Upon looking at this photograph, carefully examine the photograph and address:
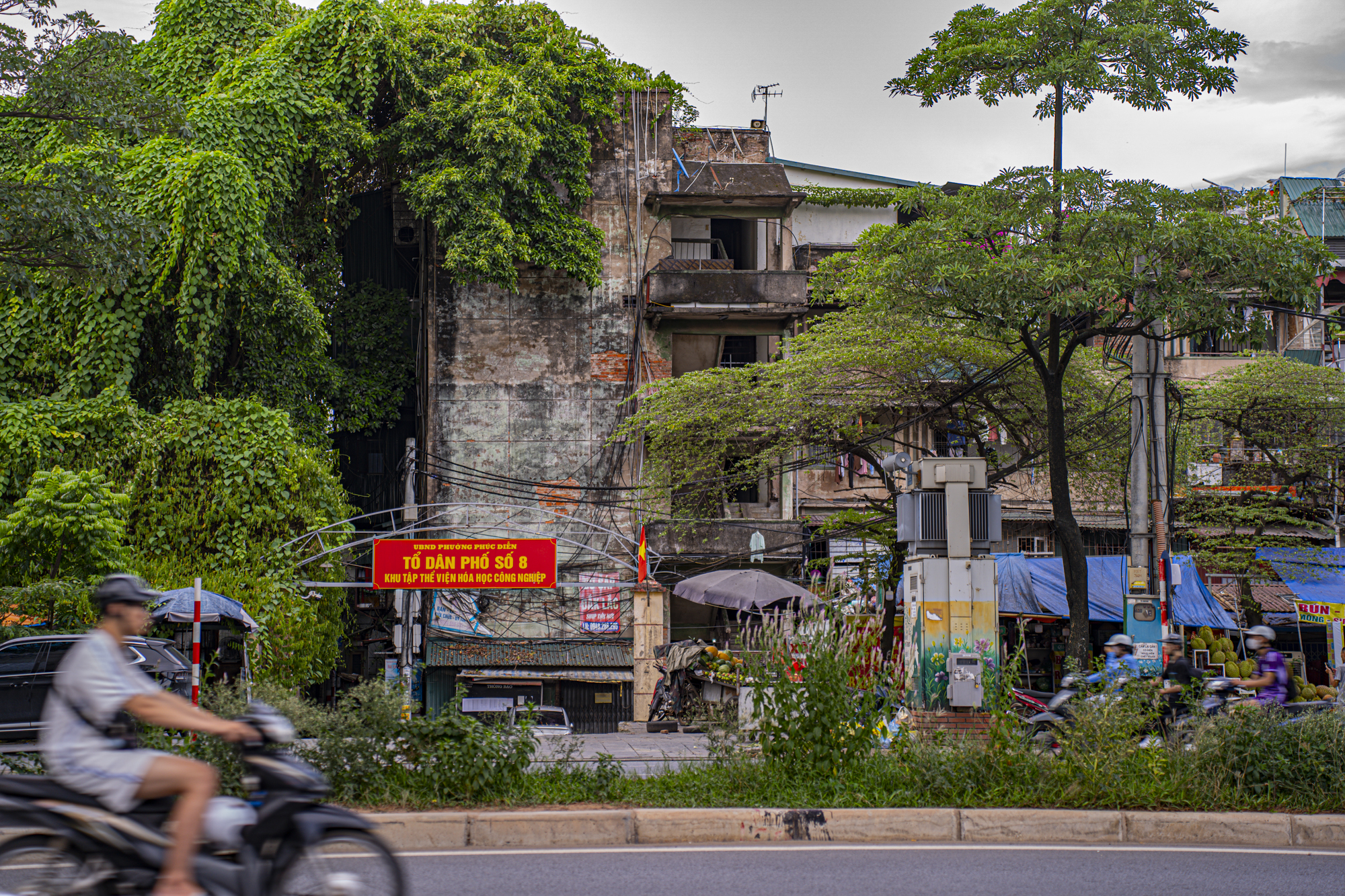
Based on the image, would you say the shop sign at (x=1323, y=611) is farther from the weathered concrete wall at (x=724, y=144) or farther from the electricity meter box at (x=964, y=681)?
the weathered concrete wall at (x=724, y=144)

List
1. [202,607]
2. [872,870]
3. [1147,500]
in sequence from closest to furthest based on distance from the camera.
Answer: [872,870]
[1147,500]
[202,607]

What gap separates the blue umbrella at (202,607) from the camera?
17844 mm

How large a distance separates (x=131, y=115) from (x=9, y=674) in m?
8.11

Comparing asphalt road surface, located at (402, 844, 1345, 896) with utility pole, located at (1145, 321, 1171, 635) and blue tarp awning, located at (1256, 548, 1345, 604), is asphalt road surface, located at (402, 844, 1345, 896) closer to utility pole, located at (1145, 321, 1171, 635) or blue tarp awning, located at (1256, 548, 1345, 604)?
utility pole, located at (1145, 321, 1171, 635)

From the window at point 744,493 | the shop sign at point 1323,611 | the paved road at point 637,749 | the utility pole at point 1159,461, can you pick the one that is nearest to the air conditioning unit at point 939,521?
the utility pole at point 1159,461

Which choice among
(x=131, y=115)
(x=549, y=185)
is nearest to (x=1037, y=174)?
(x=131, y=115)

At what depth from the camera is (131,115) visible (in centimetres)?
1377

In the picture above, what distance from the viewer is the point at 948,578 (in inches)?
487

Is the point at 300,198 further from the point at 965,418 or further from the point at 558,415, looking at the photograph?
the point at 965,418

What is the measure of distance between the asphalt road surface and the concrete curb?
0.50 feet

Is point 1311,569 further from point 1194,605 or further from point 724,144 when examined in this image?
point 724,144

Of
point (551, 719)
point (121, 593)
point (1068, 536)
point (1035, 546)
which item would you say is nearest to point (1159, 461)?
point (1068, 536)

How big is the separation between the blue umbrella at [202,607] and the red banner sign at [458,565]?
7.86 ft

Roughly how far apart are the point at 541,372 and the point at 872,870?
21.3m
